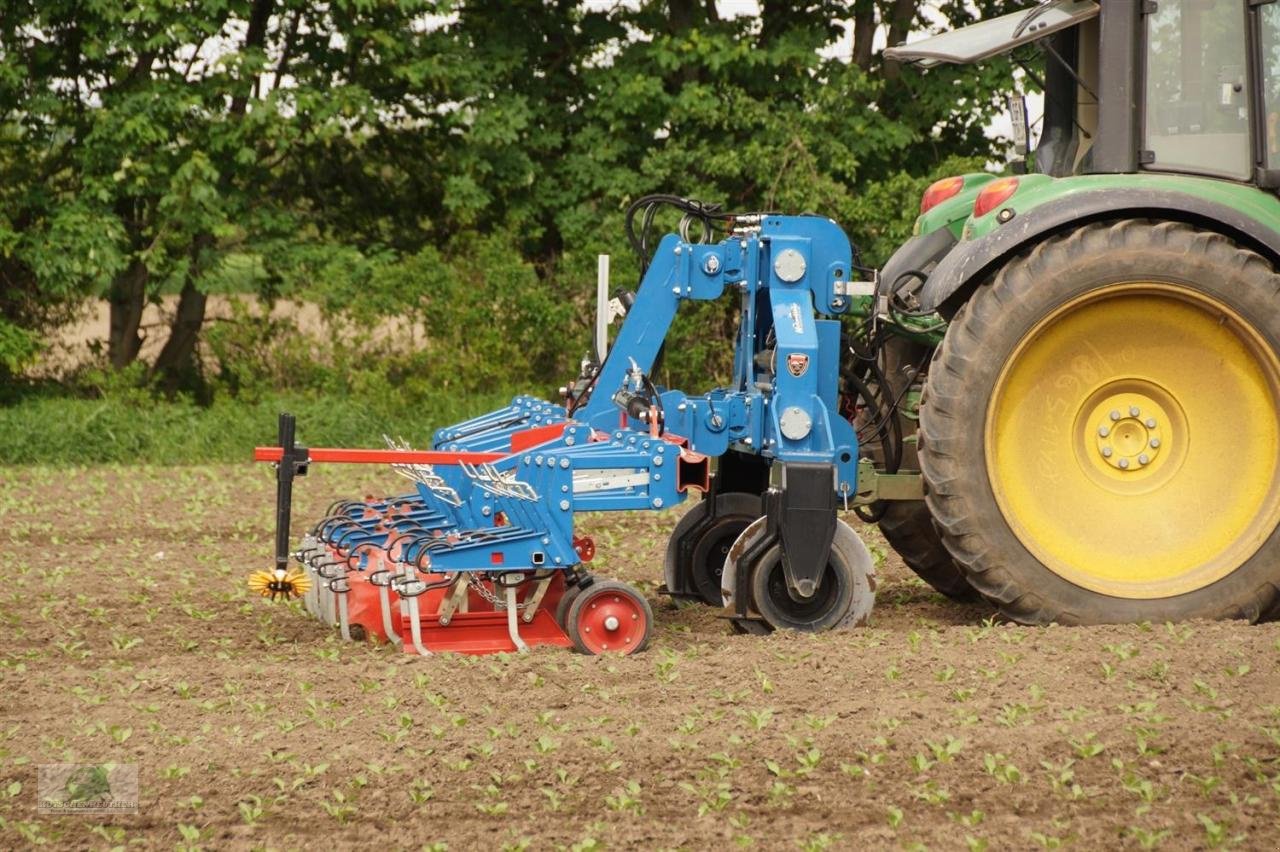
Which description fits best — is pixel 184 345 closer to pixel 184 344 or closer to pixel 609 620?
pixel 184 344

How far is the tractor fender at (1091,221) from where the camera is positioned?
5.96m

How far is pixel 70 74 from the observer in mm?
14133

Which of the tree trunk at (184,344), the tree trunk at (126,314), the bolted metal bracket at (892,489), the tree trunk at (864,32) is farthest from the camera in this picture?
the tree trunk at (864,32)

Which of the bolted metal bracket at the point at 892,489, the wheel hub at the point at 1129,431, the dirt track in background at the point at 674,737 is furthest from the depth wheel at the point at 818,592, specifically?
the wheel hub at the point at 1129,431

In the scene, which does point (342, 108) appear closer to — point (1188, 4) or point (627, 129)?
point (627, 129)

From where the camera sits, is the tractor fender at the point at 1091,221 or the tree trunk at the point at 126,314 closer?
the tractor fender at the point at 1091,221

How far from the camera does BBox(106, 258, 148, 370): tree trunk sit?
14961mm

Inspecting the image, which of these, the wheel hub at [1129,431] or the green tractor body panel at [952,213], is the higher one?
the green tractor body panel at [952,213]

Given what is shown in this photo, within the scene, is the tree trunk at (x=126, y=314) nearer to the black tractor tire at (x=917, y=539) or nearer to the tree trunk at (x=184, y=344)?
the tree trunk at (x=184, y=344)

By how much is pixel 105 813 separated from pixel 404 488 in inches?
280

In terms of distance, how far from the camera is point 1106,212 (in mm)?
6008

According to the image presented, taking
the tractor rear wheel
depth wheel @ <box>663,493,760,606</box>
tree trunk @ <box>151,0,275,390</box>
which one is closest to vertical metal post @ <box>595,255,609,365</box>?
depth wheel @ <box>663,493,760,606</box>

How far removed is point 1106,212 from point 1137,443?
878 millimetres

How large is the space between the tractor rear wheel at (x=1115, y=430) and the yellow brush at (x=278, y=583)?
7.39 feet
